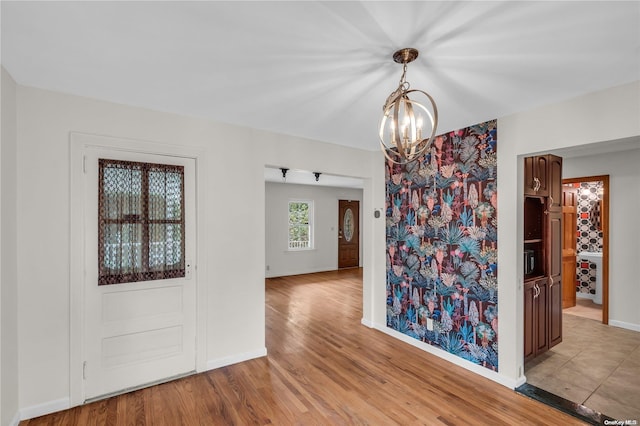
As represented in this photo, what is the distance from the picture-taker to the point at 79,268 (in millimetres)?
2406

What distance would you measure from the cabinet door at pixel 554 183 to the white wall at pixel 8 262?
4.70 metres

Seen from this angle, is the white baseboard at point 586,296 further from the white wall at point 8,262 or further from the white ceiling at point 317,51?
the white wall at point 8,262

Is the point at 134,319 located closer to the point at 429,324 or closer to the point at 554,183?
the point at 429,324

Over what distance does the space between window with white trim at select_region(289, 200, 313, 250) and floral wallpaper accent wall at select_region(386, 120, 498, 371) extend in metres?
4.51

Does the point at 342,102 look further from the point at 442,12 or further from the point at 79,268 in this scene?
the point at 79,268

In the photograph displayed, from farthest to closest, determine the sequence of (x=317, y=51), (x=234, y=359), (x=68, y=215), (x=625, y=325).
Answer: (x=625, y=325)
(x=234, y=359)
(x=68, y=215)
(x=317, y=51)

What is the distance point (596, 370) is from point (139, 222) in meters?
4.51

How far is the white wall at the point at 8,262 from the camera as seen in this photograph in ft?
6.34

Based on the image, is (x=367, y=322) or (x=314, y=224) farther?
(x=314, y=224)

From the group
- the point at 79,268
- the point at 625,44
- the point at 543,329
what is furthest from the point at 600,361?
the point at 79,268

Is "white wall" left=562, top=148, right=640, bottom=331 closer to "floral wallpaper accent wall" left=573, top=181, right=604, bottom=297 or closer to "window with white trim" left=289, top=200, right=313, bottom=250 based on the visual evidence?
"floral wallpaper accent wall" left=573, top=181, right=604, bottom=297

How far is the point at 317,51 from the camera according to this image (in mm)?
1746

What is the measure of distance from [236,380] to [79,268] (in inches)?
63.5

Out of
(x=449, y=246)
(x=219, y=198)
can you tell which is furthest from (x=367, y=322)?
(x=219, y=198)
